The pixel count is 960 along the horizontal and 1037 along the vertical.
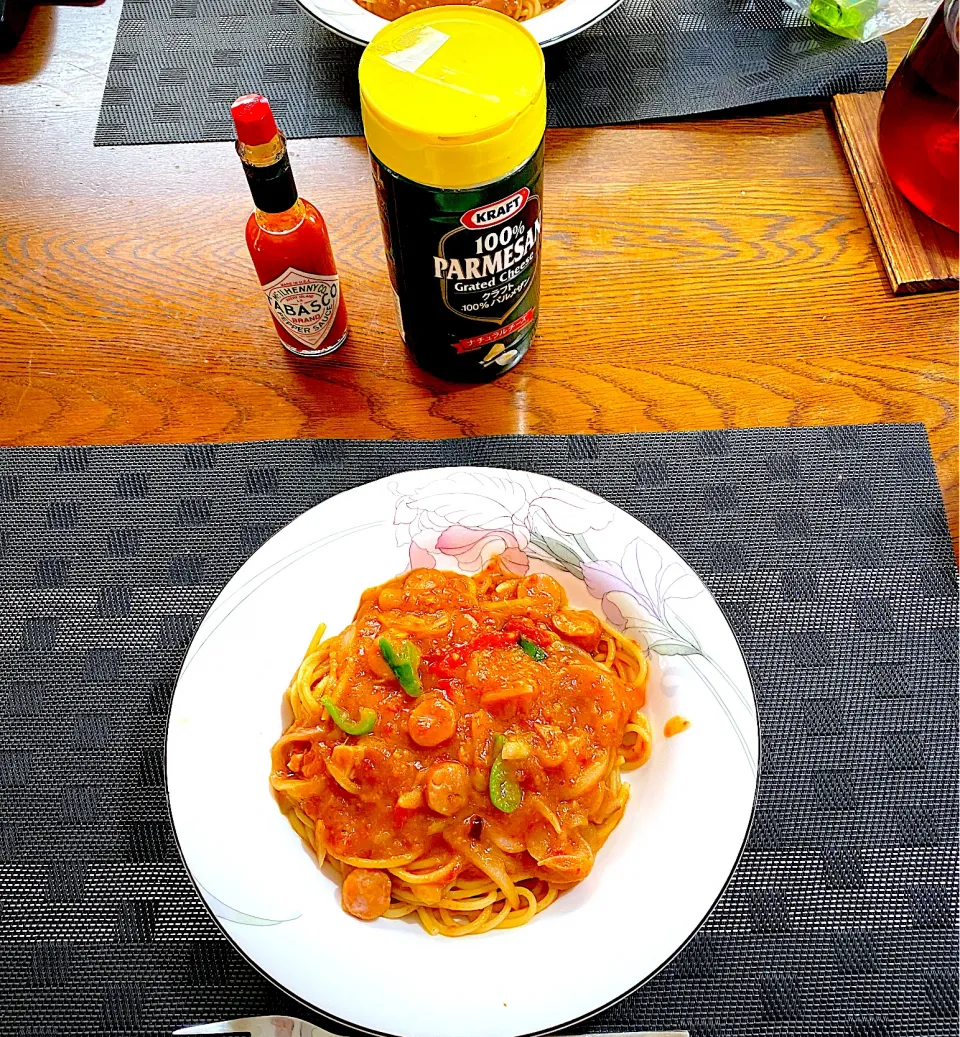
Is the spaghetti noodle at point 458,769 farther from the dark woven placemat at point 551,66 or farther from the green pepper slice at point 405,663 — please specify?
the dark woven placemat at point 551,66

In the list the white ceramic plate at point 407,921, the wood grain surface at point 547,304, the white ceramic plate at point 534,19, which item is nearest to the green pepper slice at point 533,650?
the white ceramic plate at point 407,921

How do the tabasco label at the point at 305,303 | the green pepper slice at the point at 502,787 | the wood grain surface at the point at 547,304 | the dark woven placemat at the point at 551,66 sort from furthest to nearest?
the dark woven placemat at the point at 551,66 → the wood grain surface at the point at 547,304 → the tabasco label at the point at 305,303 → the green pepper slice at the point at 502,787

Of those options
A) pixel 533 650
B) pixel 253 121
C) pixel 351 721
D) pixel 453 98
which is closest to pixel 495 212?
pixel 453 98

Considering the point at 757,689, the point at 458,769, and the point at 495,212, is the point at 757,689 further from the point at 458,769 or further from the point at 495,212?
the point at 495,212

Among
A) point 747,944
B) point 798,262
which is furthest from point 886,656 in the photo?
point 798,262

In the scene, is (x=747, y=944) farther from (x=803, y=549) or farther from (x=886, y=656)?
(x=803, y=549)
